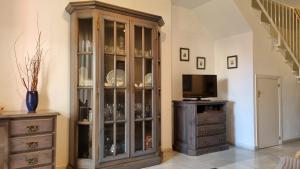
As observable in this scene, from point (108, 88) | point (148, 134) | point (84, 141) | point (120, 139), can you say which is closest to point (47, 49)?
point (108, 88)

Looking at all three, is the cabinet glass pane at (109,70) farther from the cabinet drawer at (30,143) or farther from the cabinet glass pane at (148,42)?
the cabinet drawer at (30,143)

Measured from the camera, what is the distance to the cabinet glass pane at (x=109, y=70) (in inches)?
124

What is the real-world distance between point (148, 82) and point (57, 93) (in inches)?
51.9

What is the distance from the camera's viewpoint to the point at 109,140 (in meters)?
3.15

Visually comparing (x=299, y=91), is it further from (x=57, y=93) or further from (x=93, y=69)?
(x=57, y=93)

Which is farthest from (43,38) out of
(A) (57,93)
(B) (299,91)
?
(B) (299,91)

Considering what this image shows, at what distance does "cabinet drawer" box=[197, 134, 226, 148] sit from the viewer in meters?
4.12

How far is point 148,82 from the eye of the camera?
3531mm

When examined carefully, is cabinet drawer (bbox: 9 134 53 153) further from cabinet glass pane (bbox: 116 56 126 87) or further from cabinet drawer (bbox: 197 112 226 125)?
cabinet drawer (bbox: 197 112 226 125)

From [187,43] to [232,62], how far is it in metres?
1.04

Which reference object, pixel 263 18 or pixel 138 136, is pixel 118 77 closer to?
pixel 138 136

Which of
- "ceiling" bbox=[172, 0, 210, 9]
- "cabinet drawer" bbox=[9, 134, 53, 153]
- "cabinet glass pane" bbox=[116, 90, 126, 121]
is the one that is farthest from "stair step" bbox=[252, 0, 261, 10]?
"cabinet drawer" bbox=[9, 134, 53, 153]

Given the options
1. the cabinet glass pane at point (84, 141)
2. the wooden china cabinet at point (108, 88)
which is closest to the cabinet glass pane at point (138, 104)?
the wooden china cabinet at point (108, 88)

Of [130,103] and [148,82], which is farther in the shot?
[148,82]
